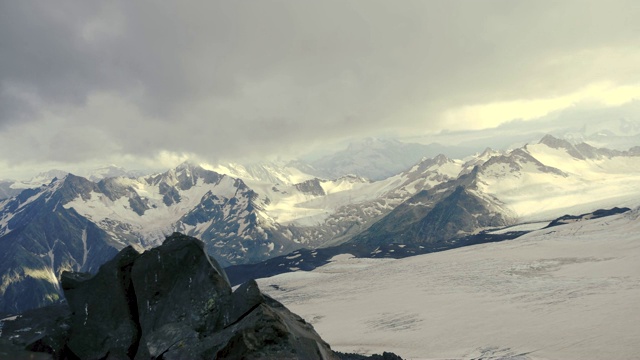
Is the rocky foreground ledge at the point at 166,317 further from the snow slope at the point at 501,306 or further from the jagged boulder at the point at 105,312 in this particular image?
the snow slope at the point at 501,306

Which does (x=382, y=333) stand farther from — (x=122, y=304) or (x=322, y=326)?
(x=122, y=304)

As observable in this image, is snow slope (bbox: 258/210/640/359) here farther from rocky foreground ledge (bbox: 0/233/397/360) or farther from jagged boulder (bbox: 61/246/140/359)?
jagged boulder (bbox: 61/246/140/359)

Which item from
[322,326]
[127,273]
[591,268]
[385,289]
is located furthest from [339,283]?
[127,273]

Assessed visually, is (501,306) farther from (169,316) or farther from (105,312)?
(105,312)

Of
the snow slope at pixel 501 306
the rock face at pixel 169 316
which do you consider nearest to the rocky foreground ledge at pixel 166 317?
the rock face at pixel 169 316

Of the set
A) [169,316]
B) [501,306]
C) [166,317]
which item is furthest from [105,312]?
[501,306]

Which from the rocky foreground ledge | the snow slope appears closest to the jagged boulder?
the rocky foreground ledge
